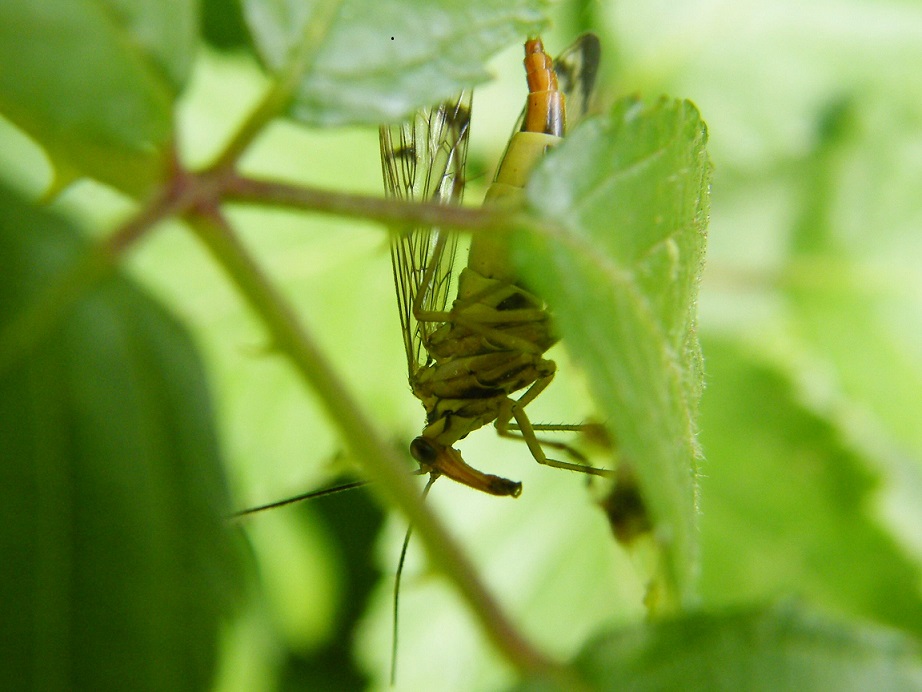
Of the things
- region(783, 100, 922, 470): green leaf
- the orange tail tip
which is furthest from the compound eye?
region(783, 100, 922, 470): green leaf

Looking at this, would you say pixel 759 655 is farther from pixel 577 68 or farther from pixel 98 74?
pixel 577 68

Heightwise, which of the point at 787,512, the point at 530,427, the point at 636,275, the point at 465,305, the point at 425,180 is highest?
the point at 425,180

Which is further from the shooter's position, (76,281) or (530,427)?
(530,427)

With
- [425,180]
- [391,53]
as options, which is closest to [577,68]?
[425,180]

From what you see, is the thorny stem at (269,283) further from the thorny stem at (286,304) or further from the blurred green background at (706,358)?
the blurred green background at (706,358)

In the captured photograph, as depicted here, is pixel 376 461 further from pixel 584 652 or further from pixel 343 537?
pixel 343 537

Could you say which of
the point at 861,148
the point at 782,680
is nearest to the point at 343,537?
the point at 782,680

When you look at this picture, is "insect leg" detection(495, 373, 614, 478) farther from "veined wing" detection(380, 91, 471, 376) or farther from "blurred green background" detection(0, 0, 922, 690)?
"veined wing" detection(380, 91, 471, 376)

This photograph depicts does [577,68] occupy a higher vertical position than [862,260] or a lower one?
higher
